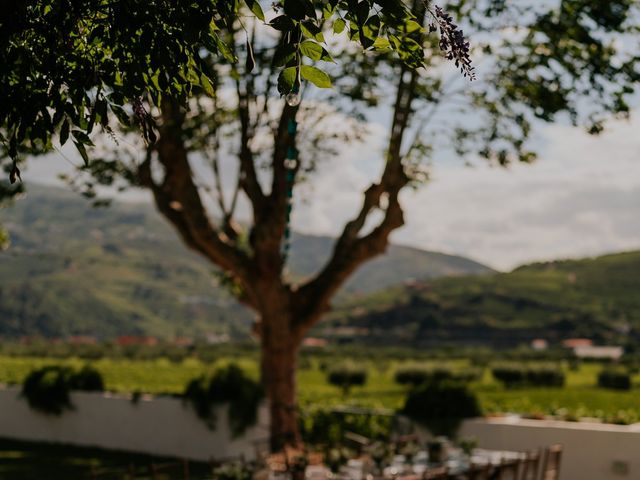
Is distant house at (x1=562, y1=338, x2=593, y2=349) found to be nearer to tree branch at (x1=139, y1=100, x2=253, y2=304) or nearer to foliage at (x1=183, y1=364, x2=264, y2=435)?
foliage at (x1=183, y1=364, x2=264, y2=435)

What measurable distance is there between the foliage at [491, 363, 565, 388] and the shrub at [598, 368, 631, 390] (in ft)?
6.27

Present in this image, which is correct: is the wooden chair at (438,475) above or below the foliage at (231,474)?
above

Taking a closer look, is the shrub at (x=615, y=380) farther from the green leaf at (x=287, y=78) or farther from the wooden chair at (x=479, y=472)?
the green leaf at (x=287, y=78)

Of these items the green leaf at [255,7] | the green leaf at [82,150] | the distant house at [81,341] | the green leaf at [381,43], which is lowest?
the distant house at [81,341]

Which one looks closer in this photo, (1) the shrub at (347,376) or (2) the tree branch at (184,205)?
(2) the tree branch at (184,205)

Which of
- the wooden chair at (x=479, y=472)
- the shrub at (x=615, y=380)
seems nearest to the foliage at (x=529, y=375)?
the shrub at (x=615, y=380)

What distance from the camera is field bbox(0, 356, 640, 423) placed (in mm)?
15827

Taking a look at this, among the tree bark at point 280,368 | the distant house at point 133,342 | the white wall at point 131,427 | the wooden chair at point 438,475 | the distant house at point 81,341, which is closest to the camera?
the wooden chair at point 438,475

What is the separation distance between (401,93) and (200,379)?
6099 millimetres

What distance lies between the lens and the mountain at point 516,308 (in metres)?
106

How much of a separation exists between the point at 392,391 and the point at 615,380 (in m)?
8.10

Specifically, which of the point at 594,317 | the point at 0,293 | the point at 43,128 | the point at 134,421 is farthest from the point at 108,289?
the point at 43,128

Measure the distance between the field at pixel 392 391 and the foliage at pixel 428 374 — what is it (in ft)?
1.54

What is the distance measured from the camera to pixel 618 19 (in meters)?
12.4
